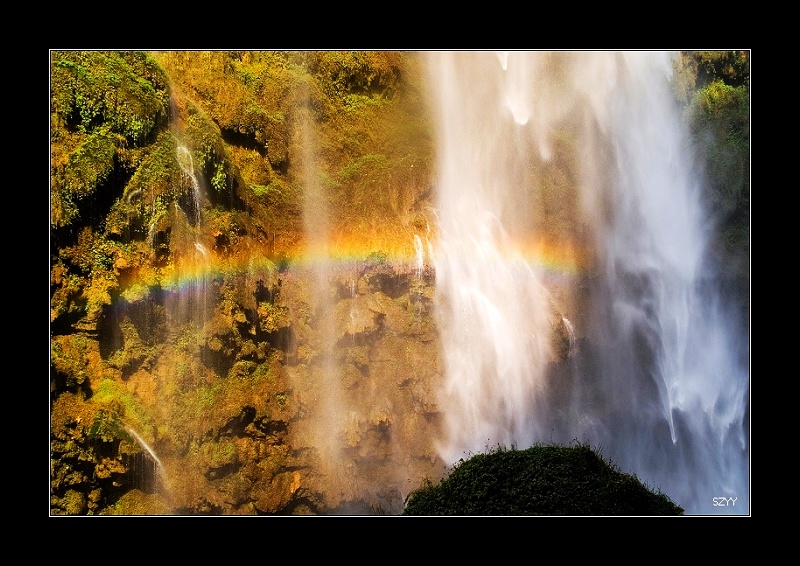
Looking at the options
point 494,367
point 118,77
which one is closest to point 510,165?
point 494,367

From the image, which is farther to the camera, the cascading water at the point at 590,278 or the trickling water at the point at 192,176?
the cascading water at the point at 590,278

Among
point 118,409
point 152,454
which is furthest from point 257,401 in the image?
point 118,409

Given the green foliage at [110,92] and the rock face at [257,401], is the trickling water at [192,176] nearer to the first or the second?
the green foliage at [110,92]

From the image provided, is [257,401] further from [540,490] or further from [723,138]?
[723,138]

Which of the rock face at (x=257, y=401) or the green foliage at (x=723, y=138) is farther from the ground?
the green foliage at (x=723, y=138)

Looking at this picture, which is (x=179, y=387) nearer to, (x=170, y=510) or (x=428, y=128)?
(x=170, y=510)

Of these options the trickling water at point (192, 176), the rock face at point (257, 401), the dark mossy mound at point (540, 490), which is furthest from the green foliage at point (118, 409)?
the dark mossy mound at point (540, 490)
